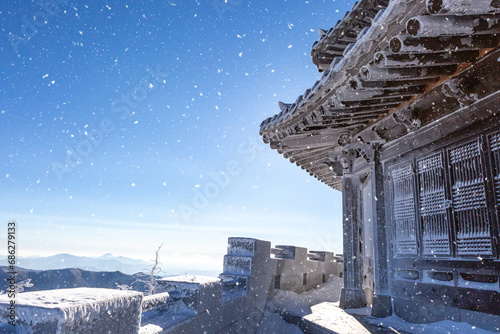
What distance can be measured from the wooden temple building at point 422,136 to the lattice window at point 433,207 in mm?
17

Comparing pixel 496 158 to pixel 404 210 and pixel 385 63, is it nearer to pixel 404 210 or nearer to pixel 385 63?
pixel 404 210

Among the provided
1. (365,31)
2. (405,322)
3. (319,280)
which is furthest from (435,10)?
(319,280)

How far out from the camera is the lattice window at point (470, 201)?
4.02 metres

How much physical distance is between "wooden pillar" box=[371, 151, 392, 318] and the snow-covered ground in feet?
0.72

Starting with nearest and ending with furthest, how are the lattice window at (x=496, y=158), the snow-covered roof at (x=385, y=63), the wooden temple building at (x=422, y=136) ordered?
the snow-covered roof at (x=385, y=63) < the wooden temple building at (x=422, y=136) < the lattice window at (x=496, y=158)

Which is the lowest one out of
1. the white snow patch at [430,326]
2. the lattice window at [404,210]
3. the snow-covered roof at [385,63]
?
the white snow patch at [430,326]

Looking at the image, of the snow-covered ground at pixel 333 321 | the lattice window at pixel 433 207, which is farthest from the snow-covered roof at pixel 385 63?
the snow-covered ground at pixel 333 321

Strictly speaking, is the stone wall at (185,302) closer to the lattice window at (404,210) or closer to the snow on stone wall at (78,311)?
the snow on stone wall at (78,311)

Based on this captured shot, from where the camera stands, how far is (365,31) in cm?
333

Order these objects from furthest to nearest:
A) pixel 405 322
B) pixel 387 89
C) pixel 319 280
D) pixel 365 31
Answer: pixel 319 280 < pixel 405 322 < pixel 387 89 < pixel 365 31

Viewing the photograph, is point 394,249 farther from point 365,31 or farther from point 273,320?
point 365,31

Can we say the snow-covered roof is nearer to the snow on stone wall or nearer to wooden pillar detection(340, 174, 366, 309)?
wooden pillar detection(340, 174, 366, 309)

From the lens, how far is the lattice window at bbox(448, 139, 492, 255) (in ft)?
13.2

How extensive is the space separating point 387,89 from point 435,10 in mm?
1659
